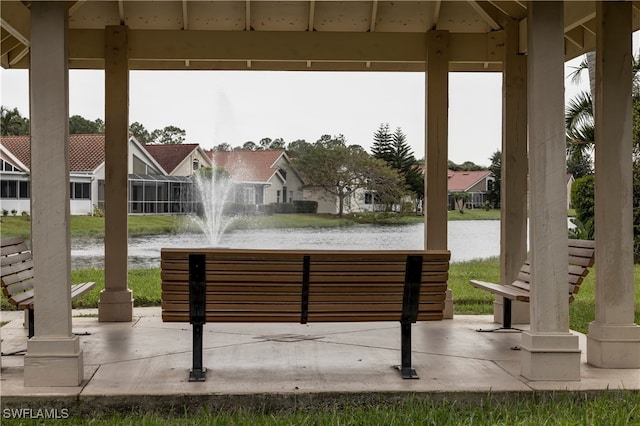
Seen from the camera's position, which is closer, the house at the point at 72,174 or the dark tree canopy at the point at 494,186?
the house at the point at 72,174

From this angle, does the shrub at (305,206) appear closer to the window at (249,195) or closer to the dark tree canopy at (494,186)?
the window at (249,195)

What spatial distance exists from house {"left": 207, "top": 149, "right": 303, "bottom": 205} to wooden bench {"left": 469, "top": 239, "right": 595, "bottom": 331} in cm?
2550

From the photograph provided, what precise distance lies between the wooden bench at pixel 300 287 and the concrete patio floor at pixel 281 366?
34 cm

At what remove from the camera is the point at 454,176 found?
35.8 meters

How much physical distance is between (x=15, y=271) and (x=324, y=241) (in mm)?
23919

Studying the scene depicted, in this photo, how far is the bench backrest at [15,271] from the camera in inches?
266

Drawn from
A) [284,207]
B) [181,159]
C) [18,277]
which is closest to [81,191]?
[181,159]

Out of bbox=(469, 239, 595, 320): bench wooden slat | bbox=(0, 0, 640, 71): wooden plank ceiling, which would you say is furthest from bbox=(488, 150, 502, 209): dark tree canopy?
bbox=(469, 239, 595, 320): bench wooden slat

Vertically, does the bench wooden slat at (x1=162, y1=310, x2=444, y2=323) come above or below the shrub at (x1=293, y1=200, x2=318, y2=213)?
below

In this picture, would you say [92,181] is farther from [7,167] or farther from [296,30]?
[296,30]

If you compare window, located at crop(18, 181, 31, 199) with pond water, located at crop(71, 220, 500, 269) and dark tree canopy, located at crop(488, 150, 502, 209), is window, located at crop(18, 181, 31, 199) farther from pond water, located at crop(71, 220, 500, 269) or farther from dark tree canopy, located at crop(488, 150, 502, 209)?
dark tree canopy, located at crop(488, 150, 502, 209)

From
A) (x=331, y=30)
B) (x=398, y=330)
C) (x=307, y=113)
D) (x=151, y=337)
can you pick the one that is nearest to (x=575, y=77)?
(x=331, y=30)

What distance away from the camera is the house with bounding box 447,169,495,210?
35.4m

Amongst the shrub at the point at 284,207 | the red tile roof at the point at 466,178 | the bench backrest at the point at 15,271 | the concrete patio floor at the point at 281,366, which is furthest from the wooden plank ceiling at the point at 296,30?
the red tile roof at the point at 466,178
